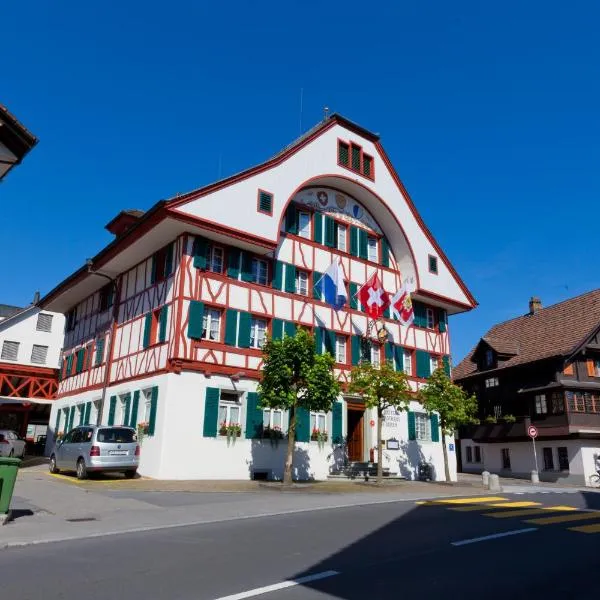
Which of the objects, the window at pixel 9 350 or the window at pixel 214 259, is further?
the window at pixel 9 350

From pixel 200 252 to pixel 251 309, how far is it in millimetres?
3183

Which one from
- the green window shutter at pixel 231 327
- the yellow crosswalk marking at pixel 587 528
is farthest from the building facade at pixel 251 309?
the yellow crosswalk marking at pixel 587 528

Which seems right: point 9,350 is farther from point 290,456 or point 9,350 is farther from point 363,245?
point 290,456

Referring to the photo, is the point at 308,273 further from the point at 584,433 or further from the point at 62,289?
the point at 584,433

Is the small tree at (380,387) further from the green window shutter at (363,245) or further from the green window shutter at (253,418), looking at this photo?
the green window shutter at (363,245)

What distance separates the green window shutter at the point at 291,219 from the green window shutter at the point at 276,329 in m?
4.49

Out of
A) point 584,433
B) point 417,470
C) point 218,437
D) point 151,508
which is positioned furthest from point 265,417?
point 584,433

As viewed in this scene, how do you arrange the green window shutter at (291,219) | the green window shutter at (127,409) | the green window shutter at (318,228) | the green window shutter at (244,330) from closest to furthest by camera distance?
the green window shutter at (244,330) < the green window shutter at (127,409) < the green window shutter at (291,219) < the green window shutter at (318,228)

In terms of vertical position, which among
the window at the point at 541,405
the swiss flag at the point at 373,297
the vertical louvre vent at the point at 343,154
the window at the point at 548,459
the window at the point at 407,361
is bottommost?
the window at the point at 548,459

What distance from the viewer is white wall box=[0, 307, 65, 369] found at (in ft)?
164

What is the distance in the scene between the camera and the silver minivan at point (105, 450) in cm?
1962

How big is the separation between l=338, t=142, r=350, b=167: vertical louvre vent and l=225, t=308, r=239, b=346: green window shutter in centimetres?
1008

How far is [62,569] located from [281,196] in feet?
68.8

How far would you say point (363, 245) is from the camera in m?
31.0
